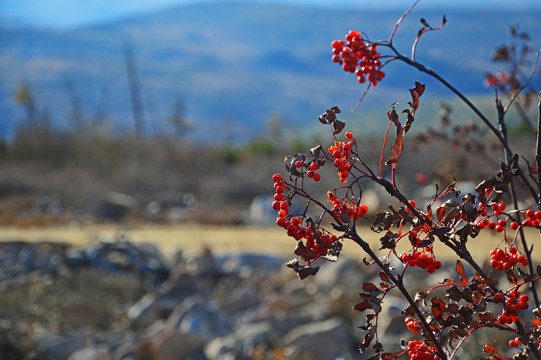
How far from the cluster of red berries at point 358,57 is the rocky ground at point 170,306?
2679 millimetres

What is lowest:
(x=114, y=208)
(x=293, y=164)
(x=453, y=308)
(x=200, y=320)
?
(x=200, y=320)

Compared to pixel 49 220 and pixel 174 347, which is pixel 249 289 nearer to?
pixel 174 347

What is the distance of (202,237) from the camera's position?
11102 mm

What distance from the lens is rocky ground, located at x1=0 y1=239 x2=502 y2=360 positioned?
501cm

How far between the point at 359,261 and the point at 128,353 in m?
2.91

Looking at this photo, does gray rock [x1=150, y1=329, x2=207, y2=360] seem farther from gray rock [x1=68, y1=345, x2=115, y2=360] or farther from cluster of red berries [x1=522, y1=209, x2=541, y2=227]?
cluster of red berries [x1=522, y1=209, x2=541, y2=227]

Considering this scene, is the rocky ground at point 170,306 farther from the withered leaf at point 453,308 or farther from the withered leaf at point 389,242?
the withered leaf at point 389,242

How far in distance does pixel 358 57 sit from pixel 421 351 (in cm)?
84

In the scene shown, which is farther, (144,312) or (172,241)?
(172,241)

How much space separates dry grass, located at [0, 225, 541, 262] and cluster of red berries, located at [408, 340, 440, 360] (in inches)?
253

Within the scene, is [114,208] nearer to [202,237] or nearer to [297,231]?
[202,237]

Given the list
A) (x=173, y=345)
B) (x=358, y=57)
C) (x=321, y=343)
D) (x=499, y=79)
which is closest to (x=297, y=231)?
(x=358, y=57)

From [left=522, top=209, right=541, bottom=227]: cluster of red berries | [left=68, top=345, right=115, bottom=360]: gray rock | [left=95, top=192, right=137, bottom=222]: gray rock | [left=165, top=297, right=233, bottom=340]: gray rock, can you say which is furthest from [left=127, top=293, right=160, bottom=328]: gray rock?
[left=95, top=192, right=137, bottom=222]: gray rock

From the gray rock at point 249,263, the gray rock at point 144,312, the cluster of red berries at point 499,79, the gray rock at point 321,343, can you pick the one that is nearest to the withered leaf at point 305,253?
the gray rock at point 321,343
